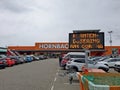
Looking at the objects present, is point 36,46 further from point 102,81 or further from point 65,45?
point 102,81

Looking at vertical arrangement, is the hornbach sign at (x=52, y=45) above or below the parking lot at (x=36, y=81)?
above

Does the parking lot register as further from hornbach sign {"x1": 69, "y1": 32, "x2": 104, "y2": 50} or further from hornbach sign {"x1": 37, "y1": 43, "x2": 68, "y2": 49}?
hornbach sign {"x1": 37, "y1": 43, "x2": 68, "y2": 49}

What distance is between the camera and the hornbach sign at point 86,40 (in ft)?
84.8

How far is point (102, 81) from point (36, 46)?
11545 cm

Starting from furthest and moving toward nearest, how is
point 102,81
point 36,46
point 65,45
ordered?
point 36,46 → point 65,45 → point 102,81

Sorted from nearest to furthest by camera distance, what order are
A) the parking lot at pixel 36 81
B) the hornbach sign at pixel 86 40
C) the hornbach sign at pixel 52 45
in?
the parking lot at pixel 36 81 < the hornbach sign at pixel 86 40 < the hornbach sign at pixel 52 45

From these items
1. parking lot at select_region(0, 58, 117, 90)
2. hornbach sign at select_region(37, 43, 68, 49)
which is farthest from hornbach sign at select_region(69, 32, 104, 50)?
hornbach sign at select_region(37, 43, 68, 49)

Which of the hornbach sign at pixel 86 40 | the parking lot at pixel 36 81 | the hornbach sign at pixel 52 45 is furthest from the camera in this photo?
the hornbach sign at pixel 52 45

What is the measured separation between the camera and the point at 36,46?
4914 inches

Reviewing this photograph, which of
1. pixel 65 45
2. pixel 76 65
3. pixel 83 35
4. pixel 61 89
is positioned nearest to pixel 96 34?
pixel 83 35

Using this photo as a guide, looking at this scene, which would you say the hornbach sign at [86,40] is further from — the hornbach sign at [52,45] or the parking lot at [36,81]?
the hornbach sign at [52,45]

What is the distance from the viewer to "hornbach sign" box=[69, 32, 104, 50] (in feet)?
84.8

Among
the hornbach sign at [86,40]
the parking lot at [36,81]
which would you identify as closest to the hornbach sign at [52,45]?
the parking lot at [36,81]

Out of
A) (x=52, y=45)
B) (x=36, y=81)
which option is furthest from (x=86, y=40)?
(x=52, y=45)
